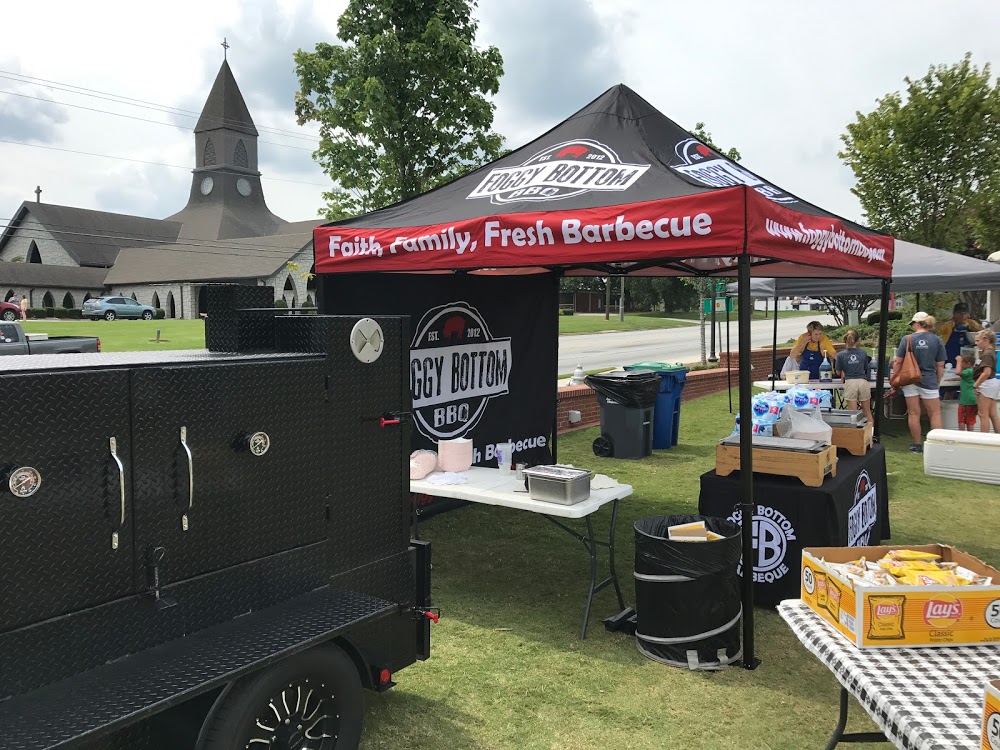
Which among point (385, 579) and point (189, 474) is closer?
point (189, 474)

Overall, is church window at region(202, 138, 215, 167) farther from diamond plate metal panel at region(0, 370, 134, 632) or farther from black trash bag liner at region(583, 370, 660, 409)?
diamond plate metal panel at region(0, 370, 134, 632)

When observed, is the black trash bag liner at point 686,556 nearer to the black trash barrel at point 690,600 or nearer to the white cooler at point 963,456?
the black trash barrel at point 690,600

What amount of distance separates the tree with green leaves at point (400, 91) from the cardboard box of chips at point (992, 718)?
542 inches

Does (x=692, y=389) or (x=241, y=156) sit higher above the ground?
(x=241, y=156)

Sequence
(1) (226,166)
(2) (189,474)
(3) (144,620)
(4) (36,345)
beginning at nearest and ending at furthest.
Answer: (3) (144,620), (2) (189,474), (4) (36,345), (1) (226,166)

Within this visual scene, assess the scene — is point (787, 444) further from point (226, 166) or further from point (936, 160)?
point (226, 166)

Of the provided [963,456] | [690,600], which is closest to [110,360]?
[690,600]

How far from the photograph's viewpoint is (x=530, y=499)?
15.6ft

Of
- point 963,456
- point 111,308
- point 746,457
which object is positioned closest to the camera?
point 746,457

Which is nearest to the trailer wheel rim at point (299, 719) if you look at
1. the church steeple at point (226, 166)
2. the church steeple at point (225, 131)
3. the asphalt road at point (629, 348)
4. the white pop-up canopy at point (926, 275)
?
the white pop-up canopy at point (926, 275)

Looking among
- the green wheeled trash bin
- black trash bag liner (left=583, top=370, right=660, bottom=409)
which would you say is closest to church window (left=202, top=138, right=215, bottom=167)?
the green wheeled trash bin

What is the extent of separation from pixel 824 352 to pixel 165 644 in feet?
37.4

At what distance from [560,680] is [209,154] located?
3880 inches

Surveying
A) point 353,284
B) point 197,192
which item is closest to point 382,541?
point 353,284
